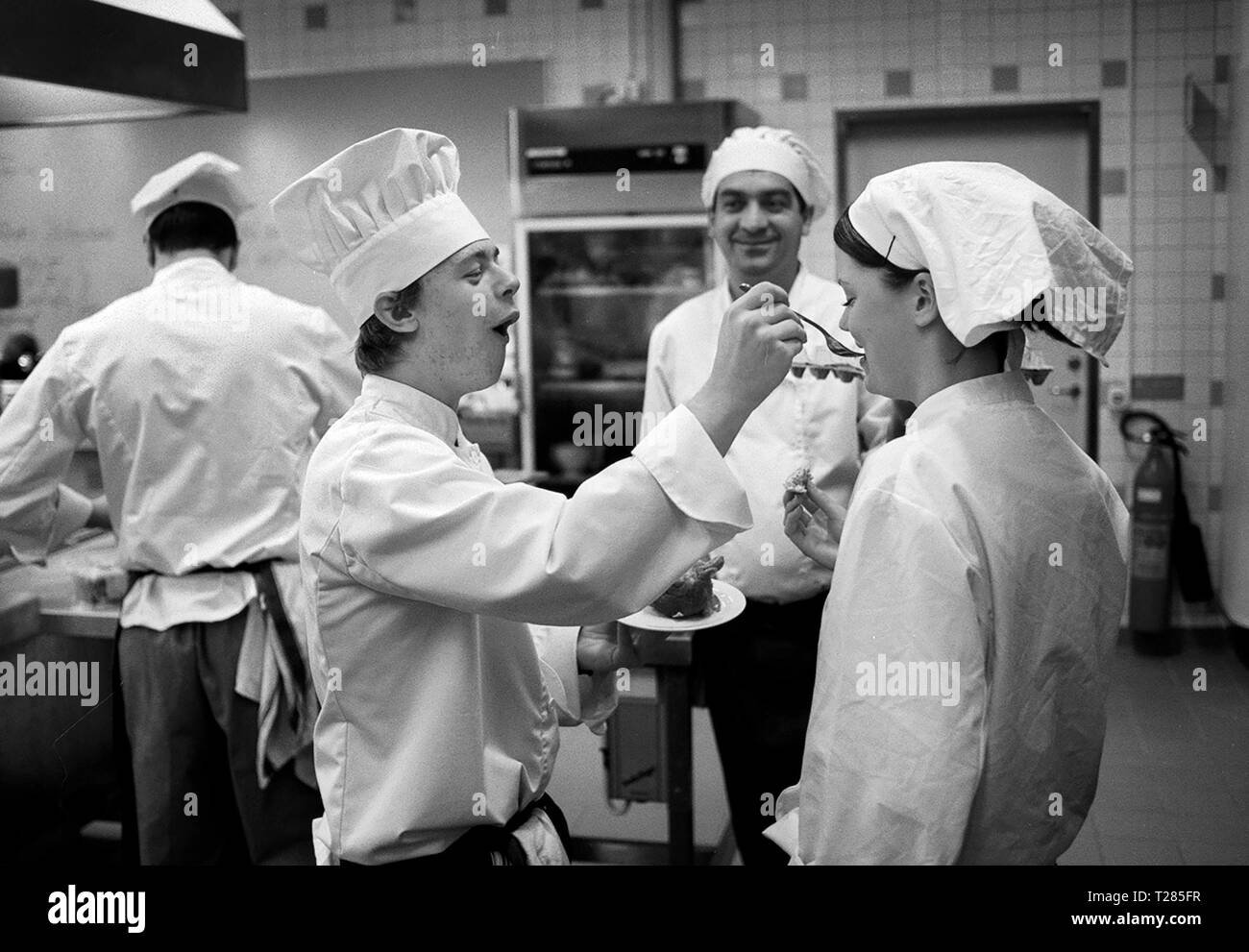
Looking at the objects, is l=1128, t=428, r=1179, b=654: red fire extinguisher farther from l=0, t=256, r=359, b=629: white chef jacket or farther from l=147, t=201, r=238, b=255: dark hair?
l=147, t=201, r=238, b=255: dark hair

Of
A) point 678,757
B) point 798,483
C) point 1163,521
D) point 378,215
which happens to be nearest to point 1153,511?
point 1163,521

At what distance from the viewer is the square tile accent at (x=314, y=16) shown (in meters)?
3.43

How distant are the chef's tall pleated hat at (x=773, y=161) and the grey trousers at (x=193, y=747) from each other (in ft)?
3.59

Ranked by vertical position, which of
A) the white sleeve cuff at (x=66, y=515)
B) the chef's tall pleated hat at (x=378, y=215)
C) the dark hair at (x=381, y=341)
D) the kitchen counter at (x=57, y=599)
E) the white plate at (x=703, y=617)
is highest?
the chef's tall pleated hat at (x=378, y=215)

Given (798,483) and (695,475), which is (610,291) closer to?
(798,483)

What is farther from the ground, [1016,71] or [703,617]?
[1016,71]

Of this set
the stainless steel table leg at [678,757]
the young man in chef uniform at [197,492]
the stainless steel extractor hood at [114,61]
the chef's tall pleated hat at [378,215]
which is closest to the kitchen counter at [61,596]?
the young man in chef uniform at [197,492]

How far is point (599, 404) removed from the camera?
3988mm

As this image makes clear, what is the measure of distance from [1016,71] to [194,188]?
1.34 meters

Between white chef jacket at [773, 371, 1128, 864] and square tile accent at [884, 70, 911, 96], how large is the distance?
0.48 metres

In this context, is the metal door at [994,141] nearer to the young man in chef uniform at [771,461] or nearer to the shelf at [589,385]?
the young man in chef uniform at [771,461]

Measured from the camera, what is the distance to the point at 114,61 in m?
1.46
